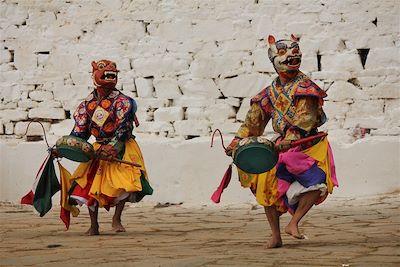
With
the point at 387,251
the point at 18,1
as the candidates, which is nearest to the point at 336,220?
the point at 387,251

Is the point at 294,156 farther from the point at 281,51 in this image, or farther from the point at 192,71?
the point at 192,71

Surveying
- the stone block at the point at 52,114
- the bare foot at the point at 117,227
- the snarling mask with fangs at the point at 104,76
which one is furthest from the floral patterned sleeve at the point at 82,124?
the stone block at the point at 52,114

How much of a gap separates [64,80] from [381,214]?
407cm

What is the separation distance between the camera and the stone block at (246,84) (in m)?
11.2

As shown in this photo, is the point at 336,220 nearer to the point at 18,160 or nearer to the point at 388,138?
the point at 388,138

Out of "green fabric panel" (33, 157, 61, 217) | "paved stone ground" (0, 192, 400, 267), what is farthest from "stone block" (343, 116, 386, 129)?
"green fabric panel" (33, 157, 61, 217)

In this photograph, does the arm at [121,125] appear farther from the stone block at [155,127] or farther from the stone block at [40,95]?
the stone block at [40,95]

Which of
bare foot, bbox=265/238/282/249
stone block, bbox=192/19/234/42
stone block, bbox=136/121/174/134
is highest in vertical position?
stone block, bbox=192/19/234/42

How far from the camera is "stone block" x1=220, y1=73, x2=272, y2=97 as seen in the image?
1118 centimetres

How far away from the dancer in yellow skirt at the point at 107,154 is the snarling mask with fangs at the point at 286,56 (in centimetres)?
163

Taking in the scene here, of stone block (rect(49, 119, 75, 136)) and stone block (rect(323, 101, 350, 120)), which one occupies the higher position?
stone block (rect(323, 101, 350, 120))

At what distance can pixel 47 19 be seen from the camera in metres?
12.0

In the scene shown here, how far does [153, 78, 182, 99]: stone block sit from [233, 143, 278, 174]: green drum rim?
4.63 meters

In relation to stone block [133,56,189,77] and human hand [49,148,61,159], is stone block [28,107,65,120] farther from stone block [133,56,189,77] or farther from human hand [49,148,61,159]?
human hand [49,148,61,159]
